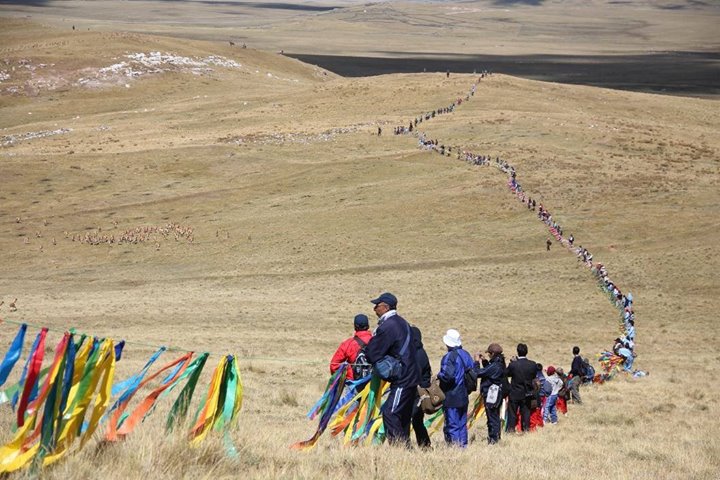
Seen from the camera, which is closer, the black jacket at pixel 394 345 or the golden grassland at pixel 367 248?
the black jacket at pixel 394 345

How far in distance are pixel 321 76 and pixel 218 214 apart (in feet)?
246

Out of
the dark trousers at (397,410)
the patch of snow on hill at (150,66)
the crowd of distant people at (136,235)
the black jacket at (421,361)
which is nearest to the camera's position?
the dark trousers at (397,410)

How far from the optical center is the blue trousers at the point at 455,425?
12086 mm

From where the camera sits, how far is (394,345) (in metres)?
10.6

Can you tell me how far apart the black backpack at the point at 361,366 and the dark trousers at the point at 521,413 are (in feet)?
11.3

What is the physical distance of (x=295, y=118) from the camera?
74438mm

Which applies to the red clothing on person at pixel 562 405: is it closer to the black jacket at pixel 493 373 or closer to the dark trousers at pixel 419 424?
the black jacket at pixel 493 373

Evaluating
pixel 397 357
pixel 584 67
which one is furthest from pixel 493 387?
pixel 584 67

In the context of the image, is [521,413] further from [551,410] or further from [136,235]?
[136,235]

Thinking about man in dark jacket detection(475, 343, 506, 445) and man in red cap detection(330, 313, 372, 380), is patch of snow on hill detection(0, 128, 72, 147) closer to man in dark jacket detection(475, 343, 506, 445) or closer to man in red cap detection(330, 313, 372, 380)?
man in dark jacket detection(475, 343, 506, 445)

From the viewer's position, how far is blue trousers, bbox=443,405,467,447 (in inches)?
476

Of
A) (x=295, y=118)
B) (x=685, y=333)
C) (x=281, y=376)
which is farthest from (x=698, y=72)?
(x=281, y=376)

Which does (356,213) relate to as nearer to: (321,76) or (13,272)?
(13,272)

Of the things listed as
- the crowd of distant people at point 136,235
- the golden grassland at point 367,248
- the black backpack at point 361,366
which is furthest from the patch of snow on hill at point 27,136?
the black backpack at point 361,366
